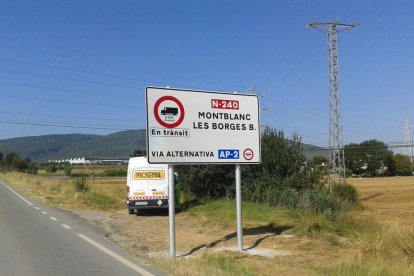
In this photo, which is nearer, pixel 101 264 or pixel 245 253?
pixel 101 264

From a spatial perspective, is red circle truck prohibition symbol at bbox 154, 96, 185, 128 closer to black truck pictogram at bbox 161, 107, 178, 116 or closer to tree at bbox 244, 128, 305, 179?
A: black truck pictogram at bbox 161, 107, 178, 116

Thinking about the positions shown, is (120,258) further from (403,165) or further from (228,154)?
(403,165)

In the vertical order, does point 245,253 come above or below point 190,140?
below

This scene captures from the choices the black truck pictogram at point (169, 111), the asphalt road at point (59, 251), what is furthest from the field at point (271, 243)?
the black truck pictogram at point (169, 111)

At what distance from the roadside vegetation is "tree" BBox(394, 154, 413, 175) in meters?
100

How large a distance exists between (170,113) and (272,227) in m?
5.53

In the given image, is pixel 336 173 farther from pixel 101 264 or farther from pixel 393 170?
pixel 393 170

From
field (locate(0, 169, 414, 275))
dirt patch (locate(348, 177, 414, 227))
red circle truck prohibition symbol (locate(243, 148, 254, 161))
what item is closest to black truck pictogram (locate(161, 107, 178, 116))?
red circle truck prohibition symbol (locate(243, 148, 254, 161))

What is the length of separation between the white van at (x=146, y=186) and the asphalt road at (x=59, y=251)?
13.1ft

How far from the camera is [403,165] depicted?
4673 inches

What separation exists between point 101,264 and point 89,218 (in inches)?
386

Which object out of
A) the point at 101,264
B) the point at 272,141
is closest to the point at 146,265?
the point at 101,264

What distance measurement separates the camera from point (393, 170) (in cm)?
11838

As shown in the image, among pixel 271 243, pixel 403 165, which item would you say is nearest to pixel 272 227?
pixel 271 243
